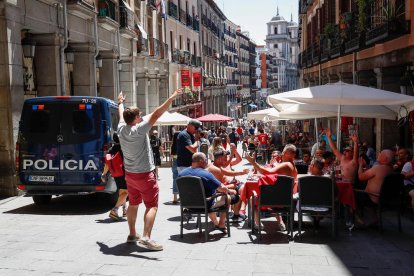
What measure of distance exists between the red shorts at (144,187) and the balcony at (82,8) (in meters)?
10.3

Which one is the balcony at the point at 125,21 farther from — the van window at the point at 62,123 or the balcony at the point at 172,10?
the van window at the point at 62,123

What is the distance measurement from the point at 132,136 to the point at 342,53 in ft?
45.6

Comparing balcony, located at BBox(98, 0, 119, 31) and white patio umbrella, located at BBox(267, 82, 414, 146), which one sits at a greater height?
balcony, located at BBox(98, 0, 119, 31)

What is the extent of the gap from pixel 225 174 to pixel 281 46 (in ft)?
482

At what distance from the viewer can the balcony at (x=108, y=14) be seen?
19375 millimetres

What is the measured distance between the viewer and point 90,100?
986cm

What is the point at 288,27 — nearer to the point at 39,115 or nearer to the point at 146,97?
the point at 146,97

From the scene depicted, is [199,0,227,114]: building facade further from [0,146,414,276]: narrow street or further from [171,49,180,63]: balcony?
[0,146,414,276]: narrow street

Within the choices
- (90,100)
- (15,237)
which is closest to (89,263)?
(15,237)

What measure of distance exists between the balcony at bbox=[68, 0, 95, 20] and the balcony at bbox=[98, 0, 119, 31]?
0.76 m

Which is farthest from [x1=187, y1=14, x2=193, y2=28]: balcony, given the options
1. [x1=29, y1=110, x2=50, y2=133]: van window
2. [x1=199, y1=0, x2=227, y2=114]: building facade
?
[x1=29, y1=110, x2=50, y2=133]: van window

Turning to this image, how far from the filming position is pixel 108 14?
2028 centimetres

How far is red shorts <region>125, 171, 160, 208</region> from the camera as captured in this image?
6.82 m

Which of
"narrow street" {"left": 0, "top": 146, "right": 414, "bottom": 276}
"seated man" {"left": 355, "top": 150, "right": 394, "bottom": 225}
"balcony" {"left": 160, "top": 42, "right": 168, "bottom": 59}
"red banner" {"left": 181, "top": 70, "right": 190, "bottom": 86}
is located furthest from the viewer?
"red banner" {"left": 181, "top": 70, "right": 190, "bottom": 86}
